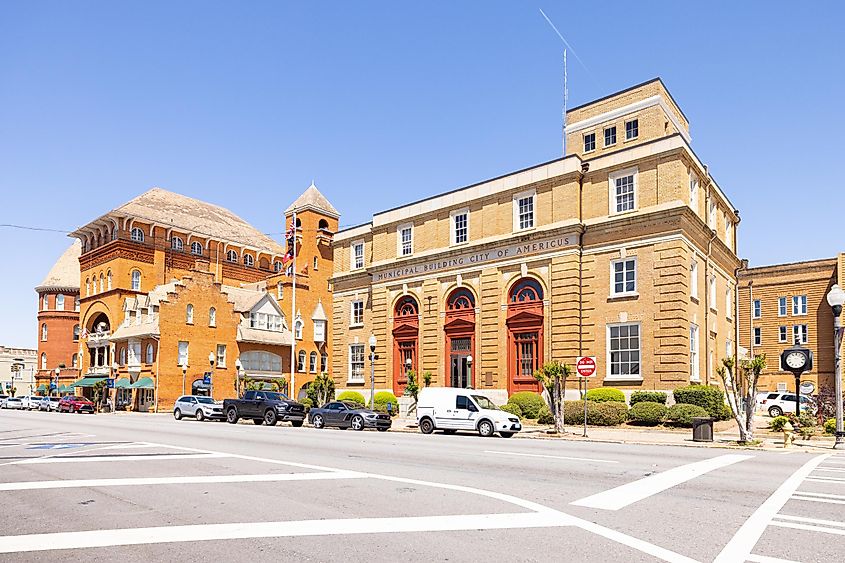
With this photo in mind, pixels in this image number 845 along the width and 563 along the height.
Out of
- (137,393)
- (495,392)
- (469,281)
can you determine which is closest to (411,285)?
(469,281)

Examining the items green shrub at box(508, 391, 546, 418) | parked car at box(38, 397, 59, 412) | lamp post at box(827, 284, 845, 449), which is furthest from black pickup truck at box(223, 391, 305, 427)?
parked car at box(38, 397, 59, 412)

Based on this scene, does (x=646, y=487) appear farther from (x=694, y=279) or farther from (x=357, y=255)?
(x=357, y=255)

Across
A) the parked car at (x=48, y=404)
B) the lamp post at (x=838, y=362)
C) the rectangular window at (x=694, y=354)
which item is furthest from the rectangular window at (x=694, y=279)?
the parked car at (x=48, y=404)

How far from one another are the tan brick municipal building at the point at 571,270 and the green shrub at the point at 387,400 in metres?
0.91

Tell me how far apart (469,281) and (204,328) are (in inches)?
1348

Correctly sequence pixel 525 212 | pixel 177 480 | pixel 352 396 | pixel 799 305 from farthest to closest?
pixel 799 305 < pixel 352 396 < pixel 525 212 < pixel 177 480

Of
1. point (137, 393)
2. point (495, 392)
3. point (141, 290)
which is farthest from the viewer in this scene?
point (141, 290)

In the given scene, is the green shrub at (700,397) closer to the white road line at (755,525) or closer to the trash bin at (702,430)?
the trash bin at (702,430)

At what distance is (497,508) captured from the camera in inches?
371

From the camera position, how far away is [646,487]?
37.7 feet

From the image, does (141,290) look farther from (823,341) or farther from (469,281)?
(823,341)

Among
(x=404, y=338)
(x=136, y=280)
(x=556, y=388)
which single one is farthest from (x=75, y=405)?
(x=556, y=388)

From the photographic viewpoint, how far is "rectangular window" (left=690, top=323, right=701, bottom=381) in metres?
32.8

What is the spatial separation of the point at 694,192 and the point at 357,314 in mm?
24275
